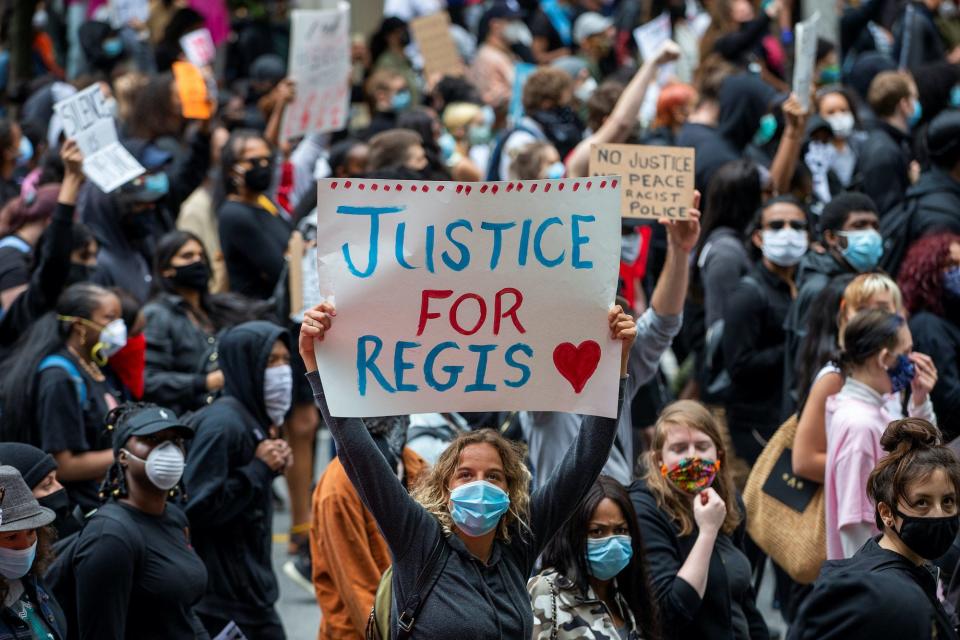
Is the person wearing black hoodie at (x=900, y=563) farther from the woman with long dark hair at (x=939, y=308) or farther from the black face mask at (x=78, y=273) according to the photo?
the black face mask at (x=78, y=273)

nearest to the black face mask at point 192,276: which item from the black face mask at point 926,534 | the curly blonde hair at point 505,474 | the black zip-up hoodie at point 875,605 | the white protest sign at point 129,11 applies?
the curly blonde hair at point 505,474

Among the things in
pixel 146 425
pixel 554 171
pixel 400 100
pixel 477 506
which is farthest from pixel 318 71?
pixel 477 506

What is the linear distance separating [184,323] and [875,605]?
488 centimetres

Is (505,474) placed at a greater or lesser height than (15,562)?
greater

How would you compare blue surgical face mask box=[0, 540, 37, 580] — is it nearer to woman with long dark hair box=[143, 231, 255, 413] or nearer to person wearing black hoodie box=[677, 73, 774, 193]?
woman with long dark hair box=[143, 231, 255, 413]

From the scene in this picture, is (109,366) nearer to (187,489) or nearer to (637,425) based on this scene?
(187,489)

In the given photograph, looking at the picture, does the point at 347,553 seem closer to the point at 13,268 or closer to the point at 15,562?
the point at 15,562

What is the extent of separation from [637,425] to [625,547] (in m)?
3.27

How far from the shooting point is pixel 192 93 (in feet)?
36.7

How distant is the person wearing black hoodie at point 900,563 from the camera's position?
4367mm

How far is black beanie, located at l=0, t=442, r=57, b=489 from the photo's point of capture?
5.54 m

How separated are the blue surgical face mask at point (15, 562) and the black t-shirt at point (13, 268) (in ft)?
11.7

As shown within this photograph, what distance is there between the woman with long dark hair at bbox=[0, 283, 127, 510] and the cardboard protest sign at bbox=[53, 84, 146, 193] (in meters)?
1.31

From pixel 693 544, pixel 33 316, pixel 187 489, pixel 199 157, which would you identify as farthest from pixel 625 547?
pixel 199 157
